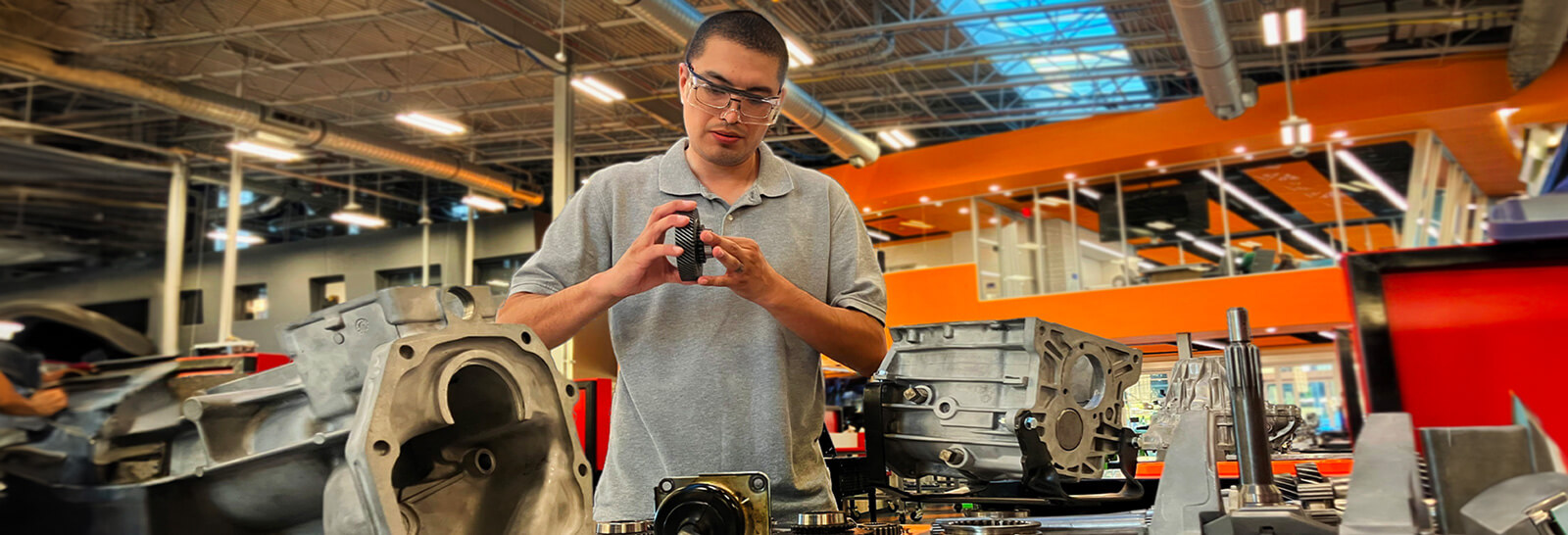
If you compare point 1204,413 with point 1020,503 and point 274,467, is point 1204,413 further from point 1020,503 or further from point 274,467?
point 274,467

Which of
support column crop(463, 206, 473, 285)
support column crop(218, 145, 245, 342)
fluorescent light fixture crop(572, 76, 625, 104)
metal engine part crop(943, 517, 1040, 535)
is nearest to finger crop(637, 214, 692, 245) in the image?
metal engine part crop(943, 517, 1040, 535)

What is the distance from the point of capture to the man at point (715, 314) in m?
1.42

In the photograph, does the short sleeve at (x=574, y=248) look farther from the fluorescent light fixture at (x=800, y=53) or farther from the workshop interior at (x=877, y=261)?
the fluorescent light fixture at (x=800, y=53)

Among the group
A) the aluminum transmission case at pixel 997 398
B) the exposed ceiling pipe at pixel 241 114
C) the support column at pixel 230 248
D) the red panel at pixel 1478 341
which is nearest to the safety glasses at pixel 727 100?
the aluminum transmission case at pixel 997 398

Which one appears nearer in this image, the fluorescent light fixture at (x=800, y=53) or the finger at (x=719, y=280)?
the finger at (x=719, y=280)

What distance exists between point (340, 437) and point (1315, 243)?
14.0 m

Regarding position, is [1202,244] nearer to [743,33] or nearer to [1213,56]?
[1213,56]

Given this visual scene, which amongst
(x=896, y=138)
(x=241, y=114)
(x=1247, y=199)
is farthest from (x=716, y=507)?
(x=1247, y=199)

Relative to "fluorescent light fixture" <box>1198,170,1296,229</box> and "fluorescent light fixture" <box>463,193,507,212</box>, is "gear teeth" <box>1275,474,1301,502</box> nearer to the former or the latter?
"fluorescent light fixture" <box>1198,170,1296,229</box>

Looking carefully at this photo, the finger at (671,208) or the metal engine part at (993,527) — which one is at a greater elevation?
the finger at (671,208)

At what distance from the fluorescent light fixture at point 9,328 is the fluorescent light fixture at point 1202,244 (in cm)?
1314

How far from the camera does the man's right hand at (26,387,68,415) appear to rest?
1095mm

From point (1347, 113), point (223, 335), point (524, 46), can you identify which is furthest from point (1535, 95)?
point (223, 335)

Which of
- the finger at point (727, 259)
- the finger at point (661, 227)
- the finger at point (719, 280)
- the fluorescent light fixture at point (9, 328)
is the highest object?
the finger at point (661, 227)
